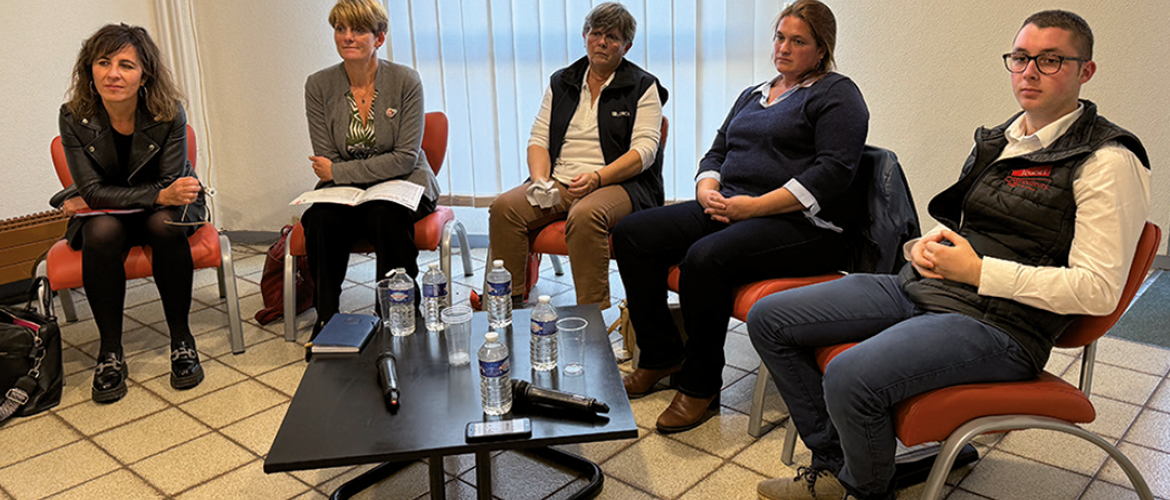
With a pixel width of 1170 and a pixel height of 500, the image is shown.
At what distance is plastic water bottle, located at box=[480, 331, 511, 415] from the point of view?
5.87 feet

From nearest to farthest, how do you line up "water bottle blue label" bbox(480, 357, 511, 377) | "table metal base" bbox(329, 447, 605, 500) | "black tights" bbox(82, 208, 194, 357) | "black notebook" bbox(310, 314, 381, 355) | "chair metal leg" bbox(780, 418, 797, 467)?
"water bottle blue label" bbox(480, 357, 511, 377) < "table metal base" bbox(329, 447, 605, 500) < "black notebook" bbox(310, 314, 381, 355) < "chair metal leg" bbox(780, 418, 797, 467) < "black tights" bbox(82, 208, 194, 357)

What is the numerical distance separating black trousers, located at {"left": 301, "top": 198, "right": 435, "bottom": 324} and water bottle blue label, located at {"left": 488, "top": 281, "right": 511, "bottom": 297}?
870 millimetres

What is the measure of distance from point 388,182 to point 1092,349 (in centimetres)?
227

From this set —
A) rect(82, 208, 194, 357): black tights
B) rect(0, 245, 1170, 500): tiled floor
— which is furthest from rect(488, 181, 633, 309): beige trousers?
rect(82, 208, 194, 357): black tights

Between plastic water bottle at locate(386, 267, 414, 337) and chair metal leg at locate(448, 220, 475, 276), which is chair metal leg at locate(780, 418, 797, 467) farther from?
chair metal leg at locate(448, 220, 475, 276)

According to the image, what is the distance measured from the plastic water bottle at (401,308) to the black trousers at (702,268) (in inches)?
27.6

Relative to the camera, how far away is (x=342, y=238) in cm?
312

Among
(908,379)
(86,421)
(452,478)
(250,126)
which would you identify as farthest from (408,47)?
(908,379)

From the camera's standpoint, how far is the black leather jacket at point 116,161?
2914mm

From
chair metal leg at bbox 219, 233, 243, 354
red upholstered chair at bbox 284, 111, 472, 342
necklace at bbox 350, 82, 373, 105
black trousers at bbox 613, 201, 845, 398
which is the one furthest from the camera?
necklace at bbox 350, 82, 373, 105

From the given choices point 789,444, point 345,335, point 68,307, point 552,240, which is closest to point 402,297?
point 345,335

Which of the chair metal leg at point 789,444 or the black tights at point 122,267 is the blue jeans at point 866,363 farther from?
the black tights at point 122,267

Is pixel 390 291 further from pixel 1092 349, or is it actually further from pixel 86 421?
pixel 1092 349

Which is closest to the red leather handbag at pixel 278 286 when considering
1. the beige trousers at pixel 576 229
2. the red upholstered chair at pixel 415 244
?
the red upholstered chair at pixel 415 244
